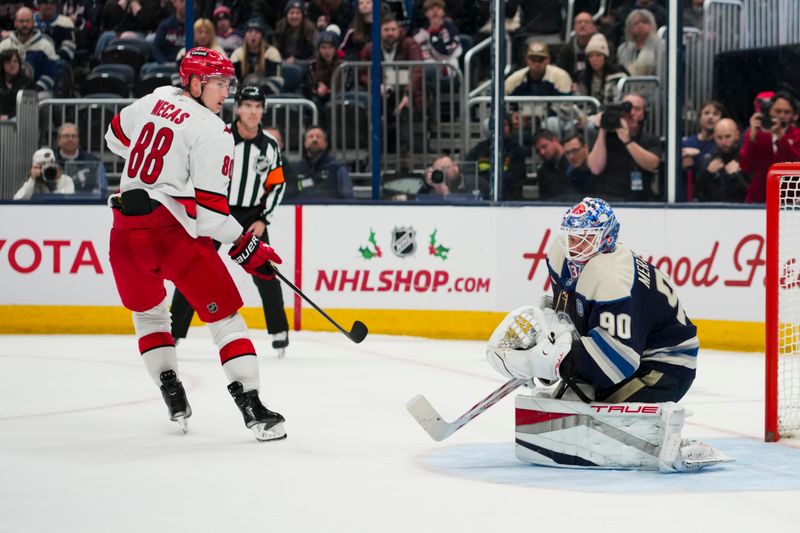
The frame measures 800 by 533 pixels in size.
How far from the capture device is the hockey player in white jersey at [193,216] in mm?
4547

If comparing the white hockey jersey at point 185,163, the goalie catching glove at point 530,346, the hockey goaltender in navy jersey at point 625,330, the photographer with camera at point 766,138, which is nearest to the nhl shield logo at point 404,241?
the photographer with camera at point 766,138

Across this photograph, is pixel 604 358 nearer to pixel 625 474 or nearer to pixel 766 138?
pixel 625 474

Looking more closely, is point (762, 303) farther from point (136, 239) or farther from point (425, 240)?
point (136, 239)

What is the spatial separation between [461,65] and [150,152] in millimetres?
5746

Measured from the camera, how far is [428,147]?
29.3 feet

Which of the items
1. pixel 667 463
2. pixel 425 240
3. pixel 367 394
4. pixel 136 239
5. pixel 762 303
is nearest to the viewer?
pixel 667 463

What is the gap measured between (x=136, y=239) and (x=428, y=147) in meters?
4.52

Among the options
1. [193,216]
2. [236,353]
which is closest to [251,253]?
[193,216]

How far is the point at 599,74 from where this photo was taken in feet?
29.8

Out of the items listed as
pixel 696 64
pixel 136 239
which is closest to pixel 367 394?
pixel 136 239

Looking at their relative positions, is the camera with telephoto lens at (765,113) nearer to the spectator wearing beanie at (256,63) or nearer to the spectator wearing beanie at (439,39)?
the spectator wearing beanie at (439,39)

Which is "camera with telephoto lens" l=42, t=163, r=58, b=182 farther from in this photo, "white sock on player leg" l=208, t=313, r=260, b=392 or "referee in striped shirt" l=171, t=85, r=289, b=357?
"white sock on player leg" l=208, t=313, r=260, b=392

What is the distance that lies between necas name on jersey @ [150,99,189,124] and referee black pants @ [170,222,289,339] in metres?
2.43

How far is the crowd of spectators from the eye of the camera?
813 centimetres
